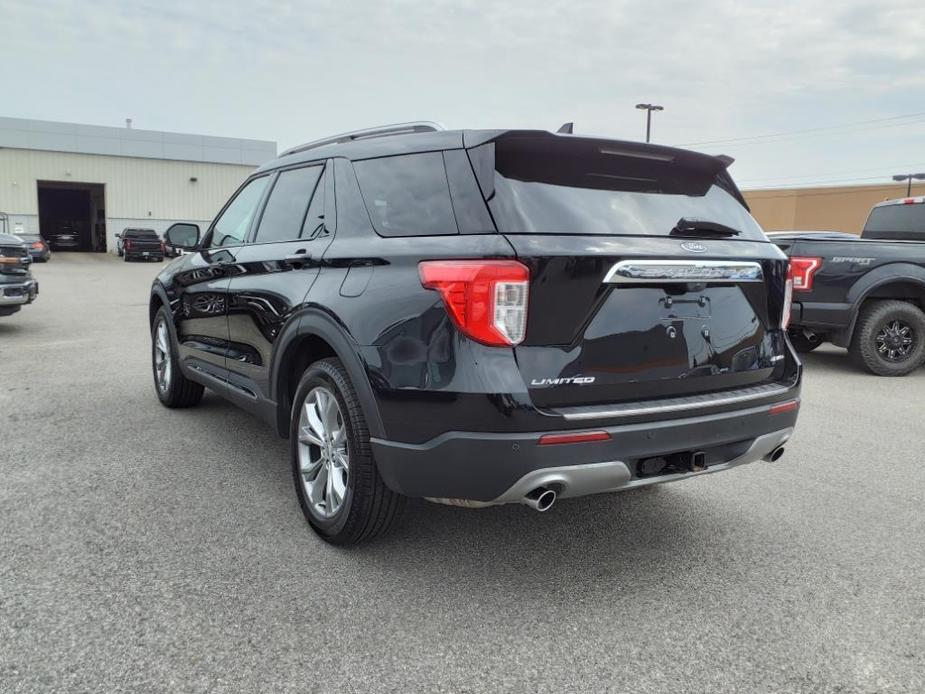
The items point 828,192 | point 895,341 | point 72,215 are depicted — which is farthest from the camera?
point 72,215

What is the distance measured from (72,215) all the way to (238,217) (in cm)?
5304

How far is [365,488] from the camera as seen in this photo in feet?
9.90

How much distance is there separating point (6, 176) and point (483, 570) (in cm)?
4679

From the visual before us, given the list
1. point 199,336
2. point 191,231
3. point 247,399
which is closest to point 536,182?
point 247,399

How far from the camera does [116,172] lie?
43844mm

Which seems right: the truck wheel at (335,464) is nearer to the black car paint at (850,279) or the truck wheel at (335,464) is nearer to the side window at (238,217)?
the side window at (238,217)

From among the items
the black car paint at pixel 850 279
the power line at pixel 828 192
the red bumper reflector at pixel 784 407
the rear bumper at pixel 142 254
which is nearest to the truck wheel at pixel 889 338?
the black car paint at pixel 850 279

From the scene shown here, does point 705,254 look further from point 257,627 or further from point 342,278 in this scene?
point 257,627

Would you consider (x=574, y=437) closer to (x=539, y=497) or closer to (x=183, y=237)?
(x=539, y=497)

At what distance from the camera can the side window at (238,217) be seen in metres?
4.61

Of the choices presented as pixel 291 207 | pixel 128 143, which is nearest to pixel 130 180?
pixel 128 143

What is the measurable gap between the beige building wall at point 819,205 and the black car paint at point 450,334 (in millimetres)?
39719

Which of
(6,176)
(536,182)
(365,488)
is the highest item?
(6,176)

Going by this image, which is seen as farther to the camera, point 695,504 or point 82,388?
point 82,388
